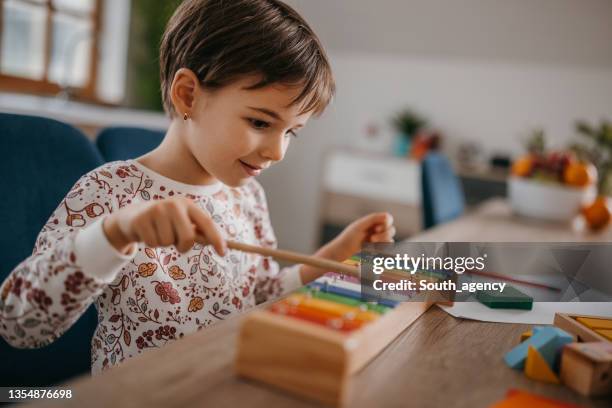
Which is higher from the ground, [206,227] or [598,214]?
[206,227]

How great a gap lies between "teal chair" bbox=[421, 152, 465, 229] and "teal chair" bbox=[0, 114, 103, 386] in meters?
1.22

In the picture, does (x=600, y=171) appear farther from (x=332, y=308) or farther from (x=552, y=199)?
(x=332, y=308)

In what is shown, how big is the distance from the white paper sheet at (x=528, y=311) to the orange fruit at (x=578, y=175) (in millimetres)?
1337

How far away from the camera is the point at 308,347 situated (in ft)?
1.79

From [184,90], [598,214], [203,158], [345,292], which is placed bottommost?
[598,214]

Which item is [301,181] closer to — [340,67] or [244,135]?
[340,67]

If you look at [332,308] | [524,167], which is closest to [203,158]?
[332,308]

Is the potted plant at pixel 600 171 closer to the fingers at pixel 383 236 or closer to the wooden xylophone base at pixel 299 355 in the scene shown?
the fingers at pixel 383 236

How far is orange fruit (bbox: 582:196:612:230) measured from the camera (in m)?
2.09

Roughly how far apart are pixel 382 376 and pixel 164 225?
0.30m

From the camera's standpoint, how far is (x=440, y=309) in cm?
88

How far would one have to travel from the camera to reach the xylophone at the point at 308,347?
0.54 m

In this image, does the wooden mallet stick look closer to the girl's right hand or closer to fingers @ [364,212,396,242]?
the girl's right hand

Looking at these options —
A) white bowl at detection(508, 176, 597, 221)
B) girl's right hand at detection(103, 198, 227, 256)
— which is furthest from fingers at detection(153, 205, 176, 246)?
white bowl at detection(508, 176, 597, 221)
